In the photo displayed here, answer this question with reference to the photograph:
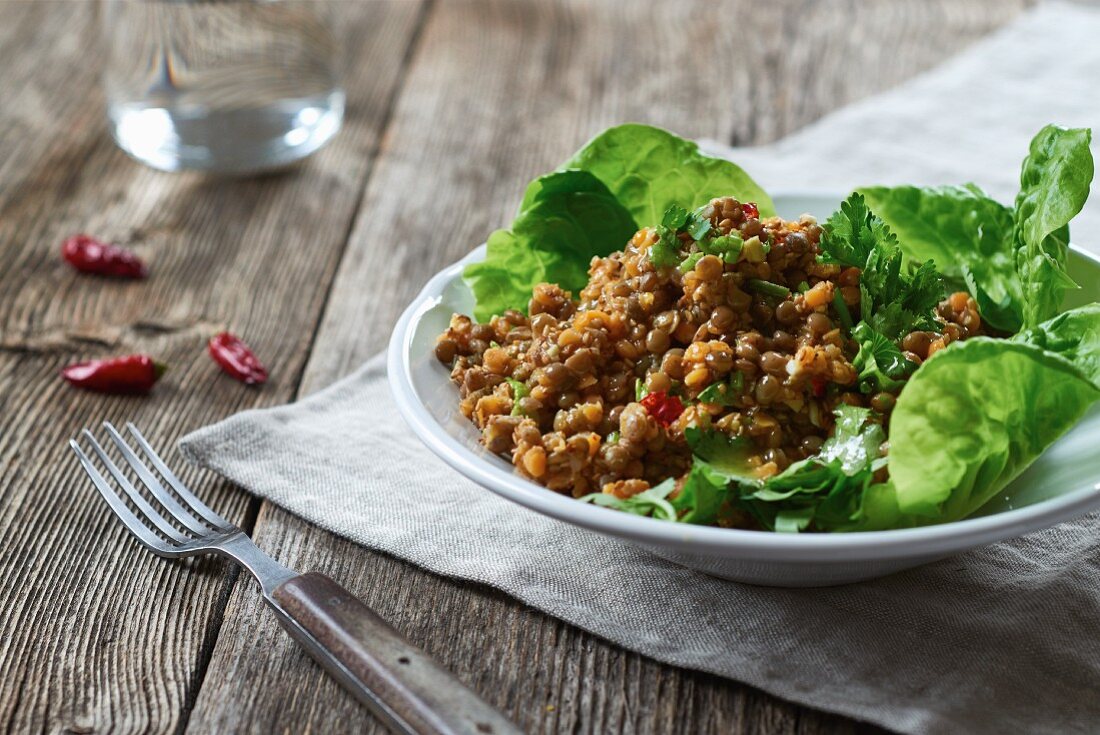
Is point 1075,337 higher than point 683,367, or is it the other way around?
point 1075,337

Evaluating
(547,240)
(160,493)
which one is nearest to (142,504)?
(160,493)

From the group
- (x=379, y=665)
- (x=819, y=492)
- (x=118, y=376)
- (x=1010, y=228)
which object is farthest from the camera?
(x=118, y=376)

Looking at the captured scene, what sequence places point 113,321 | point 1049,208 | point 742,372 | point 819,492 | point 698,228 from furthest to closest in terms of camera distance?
1. point 113,321
2. point 1049,208
3. point 698,228
4. point 742,372
5. point 819,492

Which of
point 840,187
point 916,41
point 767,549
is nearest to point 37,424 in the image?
point 767,549

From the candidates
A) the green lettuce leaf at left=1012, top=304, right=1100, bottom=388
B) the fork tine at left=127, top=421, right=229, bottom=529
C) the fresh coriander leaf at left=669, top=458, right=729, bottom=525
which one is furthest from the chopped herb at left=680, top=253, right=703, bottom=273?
the fork tine at left=127, top=421, right=229, bottom=529

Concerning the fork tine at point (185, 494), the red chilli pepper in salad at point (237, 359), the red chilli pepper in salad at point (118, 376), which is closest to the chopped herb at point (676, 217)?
the fork tine at point (185, 494)

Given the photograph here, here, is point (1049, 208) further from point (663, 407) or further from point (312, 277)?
point (312, 277)
